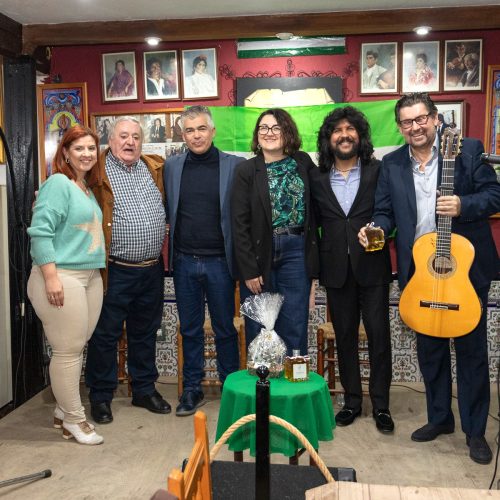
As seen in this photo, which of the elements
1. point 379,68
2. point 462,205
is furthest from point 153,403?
point 379,68

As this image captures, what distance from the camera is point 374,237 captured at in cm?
311

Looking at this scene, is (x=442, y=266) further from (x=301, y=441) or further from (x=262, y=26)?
(x=262, y=26)

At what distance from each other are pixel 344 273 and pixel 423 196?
58 centimetres

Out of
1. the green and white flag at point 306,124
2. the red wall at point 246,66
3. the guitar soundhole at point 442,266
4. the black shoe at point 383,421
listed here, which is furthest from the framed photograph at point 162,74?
the black shoe at point 383,421

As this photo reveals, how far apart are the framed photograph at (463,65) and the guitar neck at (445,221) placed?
1591 millimetres

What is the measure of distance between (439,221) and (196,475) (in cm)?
201

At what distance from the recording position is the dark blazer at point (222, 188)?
357 centimetres

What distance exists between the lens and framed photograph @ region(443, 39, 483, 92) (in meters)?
4.29

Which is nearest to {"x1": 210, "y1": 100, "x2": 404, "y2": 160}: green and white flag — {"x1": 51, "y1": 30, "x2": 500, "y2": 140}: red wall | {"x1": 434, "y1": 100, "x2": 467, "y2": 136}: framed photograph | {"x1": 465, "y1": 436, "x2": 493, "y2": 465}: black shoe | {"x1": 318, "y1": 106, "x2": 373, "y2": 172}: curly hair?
{"x1": 51, "y1": 30, "x2": 500, "y2": 140}: red wall

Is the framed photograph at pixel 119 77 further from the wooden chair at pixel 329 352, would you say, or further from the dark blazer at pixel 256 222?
the wooden chair at pixel 329 352

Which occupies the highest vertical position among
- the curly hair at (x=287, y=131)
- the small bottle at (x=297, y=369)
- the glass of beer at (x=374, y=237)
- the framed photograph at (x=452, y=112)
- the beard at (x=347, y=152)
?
the framed photograph at (x=452, y=112)

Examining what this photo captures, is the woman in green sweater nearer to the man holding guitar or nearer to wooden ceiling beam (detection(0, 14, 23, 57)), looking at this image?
wooden ceiling beam (detection(0, 14, 23, 57))

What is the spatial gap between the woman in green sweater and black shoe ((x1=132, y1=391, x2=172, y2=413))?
0.51 m

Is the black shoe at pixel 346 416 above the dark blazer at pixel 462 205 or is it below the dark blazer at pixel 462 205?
below
